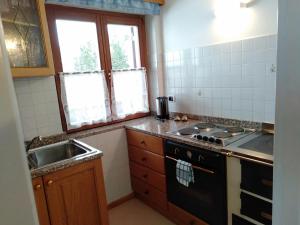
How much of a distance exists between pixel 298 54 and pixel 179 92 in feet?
7.01

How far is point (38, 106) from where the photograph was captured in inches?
79.0

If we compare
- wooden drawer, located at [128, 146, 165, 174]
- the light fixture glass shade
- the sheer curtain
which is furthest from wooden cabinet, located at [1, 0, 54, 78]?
wooden drawer, located at [128, 146, 165, 174]

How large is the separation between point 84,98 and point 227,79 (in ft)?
4.64

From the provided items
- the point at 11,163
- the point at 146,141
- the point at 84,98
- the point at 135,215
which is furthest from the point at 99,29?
the point at 11,163

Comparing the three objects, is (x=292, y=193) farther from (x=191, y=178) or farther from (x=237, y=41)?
(x=237, y=41)

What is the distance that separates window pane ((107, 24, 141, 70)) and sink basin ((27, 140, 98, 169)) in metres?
1.01

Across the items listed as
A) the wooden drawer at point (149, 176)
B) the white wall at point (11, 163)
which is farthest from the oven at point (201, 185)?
the white wall at point (11, 163)

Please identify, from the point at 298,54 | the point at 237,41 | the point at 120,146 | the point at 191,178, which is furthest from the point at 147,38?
the point at 298,54

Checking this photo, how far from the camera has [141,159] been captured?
234cm

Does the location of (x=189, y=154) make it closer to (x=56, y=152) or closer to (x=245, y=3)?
(x=56, y=152)

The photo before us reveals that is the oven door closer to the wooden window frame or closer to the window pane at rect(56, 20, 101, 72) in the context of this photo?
the wooden window frame

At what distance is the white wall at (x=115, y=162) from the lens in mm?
2334

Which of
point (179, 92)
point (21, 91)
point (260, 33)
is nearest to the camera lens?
point (260, 33)

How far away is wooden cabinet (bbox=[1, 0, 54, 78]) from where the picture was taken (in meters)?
1.60
